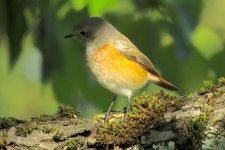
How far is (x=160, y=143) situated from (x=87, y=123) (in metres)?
0.58

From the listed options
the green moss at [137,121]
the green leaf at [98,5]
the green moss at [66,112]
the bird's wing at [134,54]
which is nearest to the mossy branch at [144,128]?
the green moss at [137,121]

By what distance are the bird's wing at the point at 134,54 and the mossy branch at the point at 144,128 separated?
1.26 meters

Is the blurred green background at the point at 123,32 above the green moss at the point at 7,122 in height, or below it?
above

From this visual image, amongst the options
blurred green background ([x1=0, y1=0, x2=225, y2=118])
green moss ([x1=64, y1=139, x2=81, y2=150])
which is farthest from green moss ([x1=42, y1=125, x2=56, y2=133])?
blurred green background ([x1=0, y1=0, x2=225, y2=118])

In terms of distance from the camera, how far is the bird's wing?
5.20 m

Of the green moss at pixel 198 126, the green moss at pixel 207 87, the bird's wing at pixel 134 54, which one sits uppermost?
the bird's wing at pixel 134 54

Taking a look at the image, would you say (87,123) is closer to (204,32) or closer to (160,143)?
(160,143)

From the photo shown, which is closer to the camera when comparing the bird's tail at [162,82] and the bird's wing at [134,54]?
the bird's tail at [162,82]

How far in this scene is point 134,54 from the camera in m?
5.23

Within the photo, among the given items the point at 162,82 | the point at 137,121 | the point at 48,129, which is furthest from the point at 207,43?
the point at 48,129

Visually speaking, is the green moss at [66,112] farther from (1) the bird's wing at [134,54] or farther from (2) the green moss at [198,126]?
(1) the bird's wing at [134,54]

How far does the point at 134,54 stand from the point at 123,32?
341 millimetres

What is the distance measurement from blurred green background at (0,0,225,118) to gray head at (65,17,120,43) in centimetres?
13

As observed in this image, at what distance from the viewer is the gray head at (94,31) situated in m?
5.20
